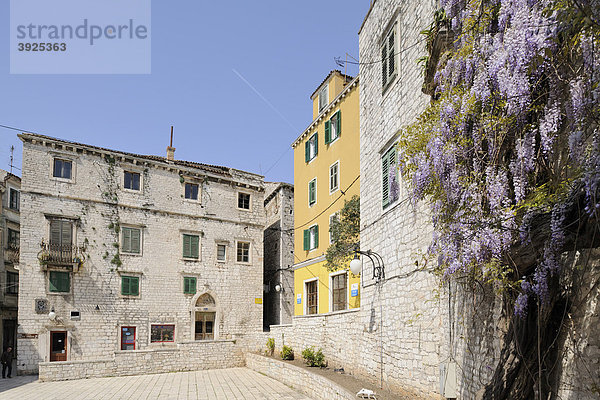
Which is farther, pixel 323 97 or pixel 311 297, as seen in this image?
pixel 323 97

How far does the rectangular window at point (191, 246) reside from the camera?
2253 cm

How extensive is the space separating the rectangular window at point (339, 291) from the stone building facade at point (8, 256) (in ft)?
54.8

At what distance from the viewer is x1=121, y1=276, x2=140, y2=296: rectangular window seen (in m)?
20.6

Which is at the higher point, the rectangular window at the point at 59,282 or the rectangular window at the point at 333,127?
the rectangular window at the point at 333,127

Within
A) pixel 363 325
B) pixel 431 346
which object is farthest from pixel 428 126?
pixel 363 325

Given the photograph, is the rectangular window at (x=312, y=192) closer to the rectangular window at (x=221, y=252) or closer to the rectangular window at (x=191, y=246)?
the rectangular window at (x=221, y=252)

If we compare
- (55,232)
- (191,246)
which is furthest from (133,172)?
(191,246)

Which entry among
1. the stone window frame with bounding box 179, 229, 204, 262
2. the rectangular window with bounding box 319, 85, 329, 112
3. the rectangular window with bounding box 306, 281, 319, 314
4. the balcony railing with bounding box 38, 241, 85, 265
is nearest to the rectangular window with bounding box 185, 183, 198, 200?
the stone window frame with bounding box 179, 229, 204, 262

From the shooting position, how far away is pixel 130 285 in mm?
20766

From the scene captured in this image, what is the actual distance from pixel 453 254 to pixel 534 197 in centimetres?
113

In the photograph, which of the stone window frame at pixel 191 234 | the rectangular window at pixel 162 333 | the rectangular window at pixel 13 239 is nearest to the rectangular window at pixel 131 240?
the stone window frame at pixel 191 234

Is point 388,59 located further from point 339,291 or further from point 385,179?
point 339,291

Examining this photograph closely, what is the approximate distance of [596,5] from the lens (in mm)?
3914

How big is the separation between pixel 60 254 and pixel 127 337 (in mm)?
4636
